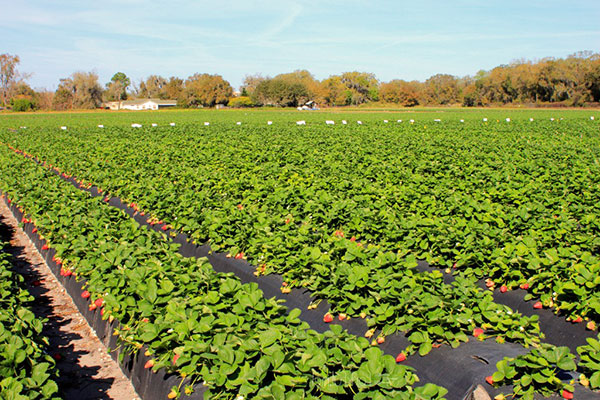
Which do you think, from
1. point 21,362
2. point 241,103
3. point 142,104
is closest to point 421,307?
point 21,362

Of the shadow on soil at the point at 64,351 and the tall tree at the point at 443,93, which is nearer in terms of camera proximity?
the shadow on soil at the point at 64,351

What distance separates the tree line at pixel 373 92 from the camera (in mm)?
83062

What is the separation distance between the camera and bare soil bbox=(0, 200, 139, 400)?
4.33 m

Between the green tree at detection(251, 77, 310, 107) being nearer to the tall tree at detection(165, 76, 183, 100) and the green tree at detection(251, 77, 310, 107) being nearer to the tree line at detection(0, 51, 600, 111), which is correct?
the tree line at detection(0, 51, 600, 111)

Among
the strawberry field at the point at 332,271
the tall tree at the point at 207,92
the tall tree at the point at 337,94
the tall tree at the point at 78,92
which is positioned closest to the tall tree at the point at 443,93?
the tall tree at the point at 337,94

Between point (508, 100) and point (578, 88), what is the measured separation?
45.9 ft

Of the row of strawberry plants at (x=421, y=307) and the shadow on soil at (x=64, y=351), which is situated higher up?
the row of strawberry plants at (x=421, y=307)

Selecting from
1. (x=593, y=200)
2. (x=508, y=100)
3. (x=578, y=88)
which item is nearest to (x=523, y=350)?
(x=593, y=200)

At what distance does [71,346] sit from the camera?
16.9ft

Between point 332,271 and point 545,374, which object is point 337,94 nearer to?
point 332,271

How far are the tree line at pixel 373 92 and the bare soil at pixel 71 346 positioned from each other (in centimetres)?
8808

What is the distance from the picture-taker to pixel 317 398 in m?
2.91

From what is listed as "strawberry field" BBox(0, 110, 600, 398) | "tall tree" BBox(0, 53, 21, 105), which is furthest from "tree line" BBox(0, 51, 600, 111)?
"strawberry field" BBox(0, 110, 600, 398)

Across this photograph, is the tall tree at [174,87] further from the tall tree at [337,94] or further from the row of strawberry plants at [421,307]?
the row of strawberry plants at [421,307]
